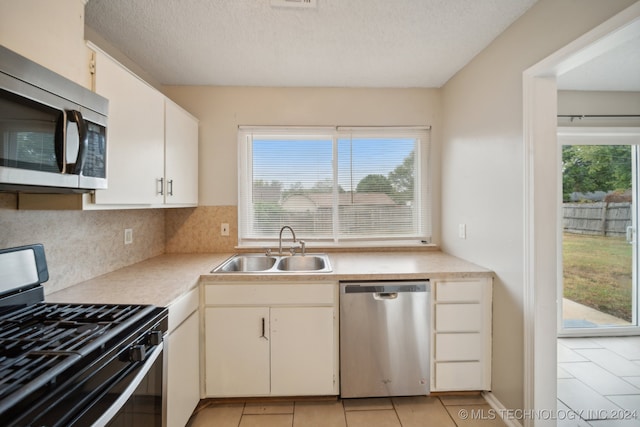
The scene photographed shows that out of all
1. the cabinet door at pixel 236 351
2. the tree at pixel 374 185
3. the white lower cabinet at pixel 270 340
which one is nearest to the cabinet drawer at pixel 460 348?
the white lower cabinet at pixel 270 340

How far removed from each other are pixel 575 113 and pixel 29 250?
400cm

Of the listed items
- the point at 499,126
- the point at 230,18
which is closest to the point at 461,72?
the point at 499,126

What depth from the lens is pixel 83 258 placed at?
64.2 inches

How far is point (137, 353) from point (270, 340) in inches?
35.3

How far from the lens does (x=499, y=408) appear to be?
176cm

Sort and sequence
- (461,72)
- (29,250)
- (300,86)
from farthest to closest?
(300,86), (461,72), (29,250)

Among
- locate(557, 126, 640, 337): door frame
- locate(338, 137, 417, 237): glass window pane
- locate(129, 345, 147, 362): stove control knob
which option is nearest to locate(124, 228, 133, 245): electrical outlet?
locate(129, 345, 147, 362): stove control knob

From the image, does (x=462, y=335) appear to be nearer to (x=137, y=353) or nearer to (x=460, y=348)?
(x=460, y=348)

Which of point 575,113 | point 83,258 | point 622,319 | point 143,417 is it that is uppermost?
point 575,113

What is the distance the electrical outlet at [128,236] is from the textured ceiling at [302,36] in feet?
4.17

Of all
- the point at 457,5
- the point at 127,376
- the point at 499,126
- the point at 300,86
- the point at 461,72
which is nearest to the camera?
the point at 127,376

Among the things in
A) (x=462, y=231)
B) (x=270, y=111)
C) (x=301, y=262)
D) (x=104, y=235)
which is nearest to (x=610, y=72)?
(x=462, y=231)

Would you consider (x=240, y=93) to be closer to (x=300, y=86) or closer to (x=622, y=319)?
(x=300, y=86)

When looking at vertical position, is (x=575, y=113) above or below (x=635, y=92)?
below
